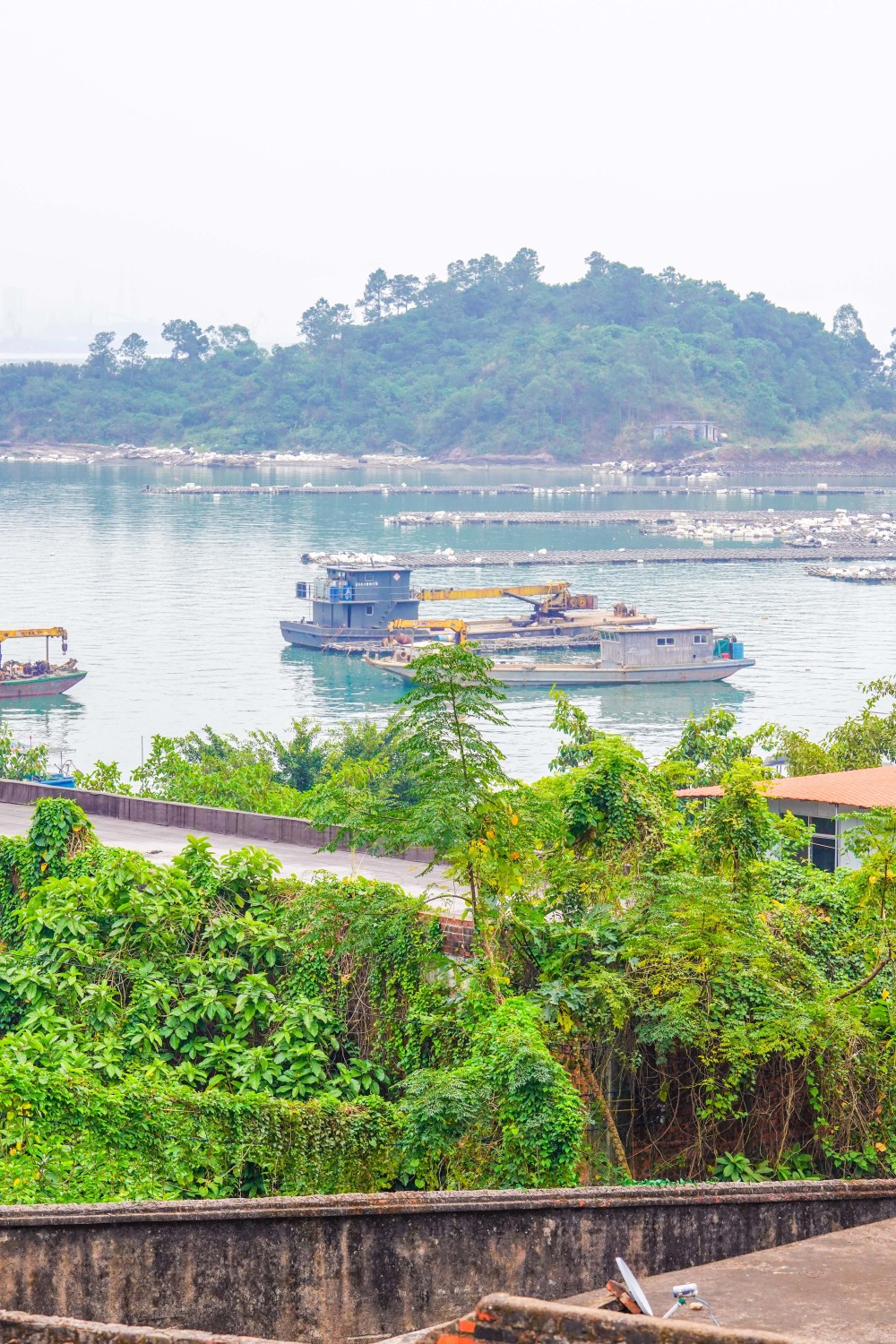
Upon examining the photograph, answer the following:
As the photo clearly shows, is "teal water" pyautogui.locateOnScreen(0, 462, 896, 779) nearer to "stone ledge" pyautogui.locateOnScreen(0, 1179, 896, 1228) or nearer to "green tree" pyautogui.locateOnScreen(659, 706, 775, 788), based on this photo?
"green tree" pyautogui.locateOnScreen(659, 706, 775, 788)

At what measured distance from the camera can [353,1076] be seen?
49.1 ft

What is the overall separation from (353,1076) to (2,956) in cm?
397

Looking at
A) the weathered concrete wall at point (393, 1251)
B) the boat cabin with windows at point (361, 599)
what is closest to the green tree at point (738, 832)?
the weathered concrete wall at point (393, 1251)

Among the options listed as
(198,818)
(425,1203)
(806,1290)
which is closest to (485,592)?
(198,818)

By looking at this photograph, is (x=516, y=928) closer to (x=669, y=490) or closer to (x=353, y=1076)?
(x=353, y=1076)

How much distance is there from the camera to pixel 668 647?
251 feet

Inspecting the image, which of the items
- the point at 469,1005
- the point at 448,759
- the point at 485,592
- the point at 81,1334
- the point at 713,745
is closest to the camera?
the point at 81,1334

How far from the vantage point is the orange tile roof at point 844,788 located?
1916cm

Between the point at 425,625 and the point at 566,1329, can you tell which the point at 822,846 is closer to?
the point at 566,1329

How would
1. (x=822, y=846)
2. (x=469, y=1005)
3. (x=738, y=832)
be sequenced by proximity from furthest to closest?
1. (x=822, y=846)
2. (x=738, y=832)
3. (x=469, y=1005)

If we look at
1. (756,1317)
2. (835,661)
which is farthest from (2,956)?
(835,661)

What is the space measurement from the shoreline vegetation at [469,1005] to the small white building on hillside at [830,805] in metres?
2.00

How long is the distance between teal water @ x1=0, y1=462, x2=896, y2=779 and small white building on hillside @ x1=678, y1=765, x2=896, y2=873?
33988 mm

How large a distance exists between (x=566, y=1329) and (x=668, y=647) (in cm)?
7101
